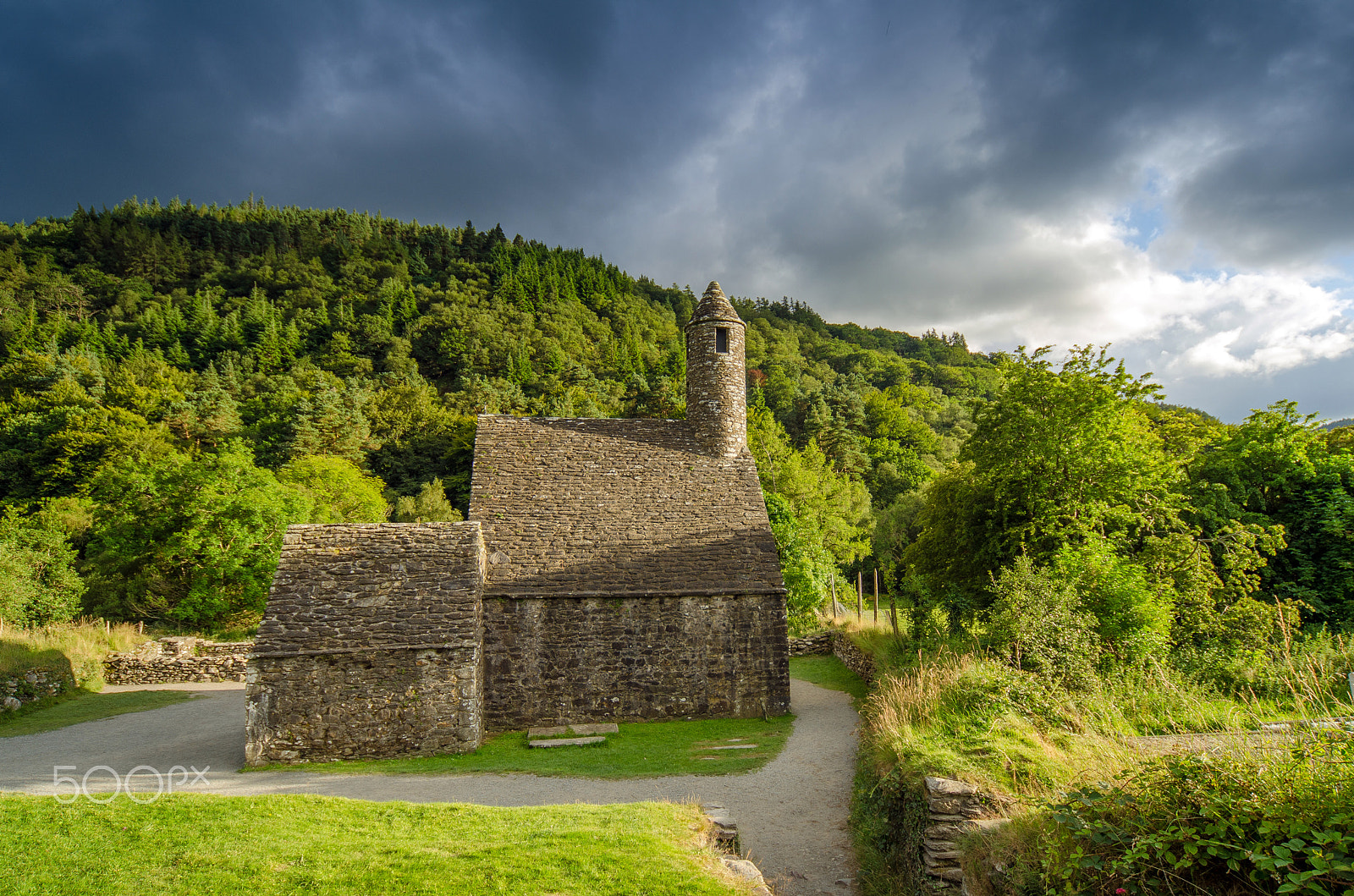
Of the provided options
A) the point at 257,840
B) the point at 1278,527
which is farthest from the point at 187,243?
the point at 1278,527

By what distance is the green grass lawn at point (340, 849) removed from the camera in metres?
6.56

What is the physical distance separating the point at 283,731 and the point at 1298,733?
16.1 metres

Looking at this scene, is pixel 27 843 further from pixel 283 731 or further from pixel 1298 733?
pixel 1298 733

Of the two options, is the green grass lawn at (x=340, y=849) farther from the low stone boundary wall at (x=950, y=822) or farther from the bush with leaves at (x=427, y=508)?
the bush with leaves at (x=427, y=508)

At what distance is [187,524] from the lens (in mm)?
29516

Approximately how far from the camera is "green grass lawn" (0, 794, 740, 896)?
21.5 feet

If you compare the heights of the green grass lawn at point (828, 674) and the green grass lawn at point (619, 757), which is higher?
the green grass lawn at point (619, 757)

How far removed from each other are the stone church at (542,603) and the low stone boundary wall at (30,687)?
34.3 feet

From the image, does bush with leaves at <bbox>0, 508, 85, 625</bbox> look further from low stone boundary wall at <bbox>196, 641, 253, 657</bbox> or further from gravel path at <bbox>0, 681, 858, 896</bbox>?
gravel path at <bbox>0, 681, 858, 896</bbox>

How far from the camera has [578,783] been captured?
1187 centimetres

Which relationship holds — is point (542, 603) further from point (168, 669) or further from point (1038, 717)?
point (168, 669)

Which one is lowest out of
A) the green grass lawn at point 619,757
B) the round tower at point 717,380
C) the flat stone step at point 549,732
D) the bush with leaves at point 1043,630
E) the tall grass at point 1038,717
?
the green grass lawn at point 619,757

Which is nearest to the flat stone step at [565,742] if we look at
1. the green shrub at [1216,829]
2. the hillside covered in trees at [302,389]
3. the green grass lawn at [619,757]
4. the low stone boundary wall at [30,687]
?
the green grass lawn at [619,757]

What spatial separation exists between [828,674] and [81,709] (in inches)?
897
